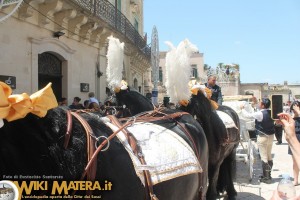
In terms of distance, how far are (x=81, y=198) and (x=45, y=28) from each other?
9027 millimetres

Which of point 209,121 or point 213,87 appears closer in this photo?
point 209,121

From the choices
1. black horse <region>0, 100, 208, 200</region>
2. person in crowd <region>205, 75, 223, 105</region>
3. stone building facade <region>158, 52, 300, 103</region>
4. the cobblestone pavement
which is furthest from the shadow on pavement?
stone building facade <region>158, 52, 300, 103</region>

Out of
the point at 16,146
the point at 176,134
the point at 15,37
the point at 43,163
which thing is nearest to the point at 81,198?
the point at 43,163

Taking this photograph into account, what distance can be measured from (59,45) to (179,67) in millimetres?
7432

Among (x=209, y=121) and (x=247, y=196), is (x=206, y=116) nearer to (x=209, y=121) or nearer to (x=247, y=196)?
(x=209, y=121)

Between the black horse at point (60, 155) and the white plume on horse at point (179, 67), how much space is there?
1968 mm

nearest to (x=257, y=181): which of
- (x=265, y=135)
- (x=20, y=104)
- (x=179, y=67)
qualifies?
(x=265, y=135)

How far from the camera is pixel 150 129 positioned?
2.78 meters

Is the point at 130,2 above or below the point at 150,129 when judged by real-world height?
above

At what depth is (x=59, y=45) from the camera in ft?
35.1

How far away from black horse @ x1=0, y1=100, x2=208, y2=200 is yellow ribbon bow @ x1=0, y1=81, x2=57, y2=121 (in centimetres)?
6

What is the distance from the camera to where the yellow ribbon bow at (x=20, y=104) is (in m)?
1.60

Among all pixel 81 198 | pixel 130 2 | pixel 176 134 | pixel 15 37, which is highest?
pixel 130 2

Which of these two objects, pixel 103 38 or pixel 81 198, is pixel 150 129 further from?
pixel 103 38
